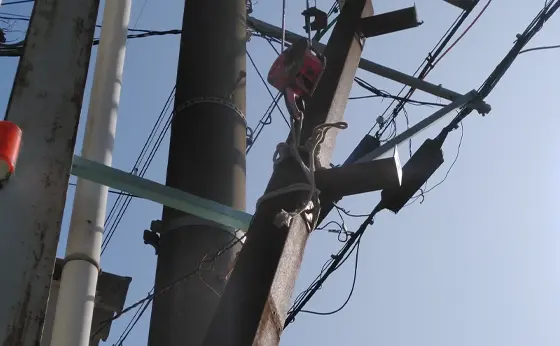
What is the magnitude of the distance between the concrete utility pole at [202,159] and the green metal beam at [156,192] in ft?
1.16

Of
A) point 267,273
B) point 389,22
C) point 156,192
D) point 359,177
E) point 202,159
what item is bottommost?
point 267,273

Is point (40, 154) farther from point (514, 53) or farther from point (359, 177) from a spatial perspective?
point (514, 53)

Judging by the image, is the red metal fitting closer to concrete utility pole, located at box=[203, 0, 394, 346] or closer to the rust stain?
concrete utility pole, located at box=[203, 0, 394, 346]

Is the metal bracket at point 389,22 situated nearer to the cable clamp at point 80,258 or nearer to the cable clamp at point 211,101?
the cable clamp at point 211,101

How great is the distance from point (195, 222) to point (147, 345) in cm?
68

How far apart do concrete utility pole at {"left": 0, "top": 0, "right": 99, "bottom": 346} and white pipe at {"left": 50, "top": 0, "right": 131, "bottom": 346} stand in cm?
80

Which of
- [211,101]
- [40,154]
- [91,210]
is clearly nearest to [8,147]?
[40,154]

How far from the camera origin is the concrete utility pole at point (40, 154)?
1940 millimetres

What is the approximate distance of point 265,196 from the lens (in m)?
2.82

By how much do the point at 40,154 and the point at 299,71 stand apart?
1324 mm

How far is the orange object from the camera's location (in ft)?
6.82

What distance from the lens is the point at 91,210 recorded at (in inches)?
124

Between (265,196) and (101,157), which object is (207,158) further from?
(265,196)

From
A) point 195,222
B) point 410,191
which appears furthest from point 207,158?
point 410,191
